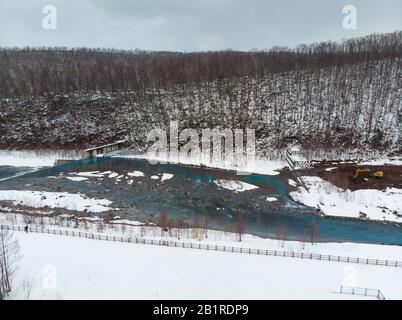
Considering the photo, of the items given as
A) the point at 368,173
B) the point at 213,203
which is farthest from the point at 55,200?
the point at 368,173

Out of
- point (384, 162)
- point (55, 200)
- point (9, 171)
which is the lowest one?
point (55, 200)

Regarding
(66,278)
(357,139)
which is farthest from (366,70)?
(66,278)

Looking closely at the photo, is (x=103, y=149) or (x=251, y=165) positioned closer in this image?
(x=251, y=165)

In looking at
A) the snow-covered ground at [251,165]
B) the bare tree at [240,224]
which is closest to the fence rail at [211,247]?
the bare tree at [240,224]

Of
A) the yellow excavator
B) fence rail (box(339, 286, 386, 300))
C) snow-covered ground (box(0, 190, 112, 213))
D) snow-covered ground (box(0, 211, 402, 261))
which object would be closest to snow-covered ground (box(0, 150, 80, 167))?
snow-covered ground (box(0, 190, 112, 213))

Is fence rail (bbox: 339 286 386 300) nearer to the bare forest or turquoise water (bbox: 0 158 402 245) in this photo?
turquoise water (bbox: 0 158 402 245)

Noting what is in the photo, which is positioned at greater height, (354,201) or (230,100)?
(230,100)

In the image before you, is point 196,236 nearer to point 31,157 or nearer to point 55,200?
point 55,200

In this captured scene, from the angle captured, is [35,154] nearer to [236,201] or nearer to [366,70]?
[236,201]
